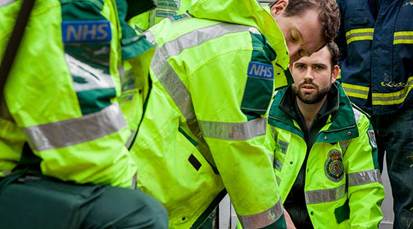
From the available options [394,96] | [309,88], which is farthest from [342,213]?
[394,96]

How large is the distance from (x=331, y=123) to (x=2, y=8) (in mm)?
2698

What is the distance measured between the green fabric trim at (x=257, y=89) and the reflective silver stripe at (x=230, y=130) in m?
0.04

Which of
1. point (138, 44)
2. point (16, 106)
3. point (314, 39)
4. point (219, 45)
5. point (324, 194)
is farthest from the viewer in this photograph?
point (324, 194)

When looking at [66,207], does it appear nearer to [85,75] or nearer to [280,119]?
[85,75]

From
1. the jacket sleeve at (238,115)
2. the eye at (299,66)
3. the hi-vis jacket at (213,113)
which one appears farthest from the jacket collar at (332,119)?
the jacket sleeve at (238,115)

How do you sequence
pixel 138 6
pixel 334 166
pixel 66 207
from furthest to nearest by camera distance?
pixel 334 166 → pixel 138 6 → pixel 66 207

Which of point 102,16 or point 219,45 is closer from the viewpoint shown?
point 102,16

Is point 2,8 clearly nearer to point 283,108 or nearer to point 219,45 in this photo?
point 219,45

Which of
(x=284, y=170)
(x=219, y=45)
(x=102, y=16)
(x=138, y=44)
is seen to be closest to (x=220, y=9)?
(x=219, y=45)

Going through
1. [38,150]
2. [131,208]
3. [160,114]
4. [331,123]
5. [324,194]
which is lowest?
[324,194]

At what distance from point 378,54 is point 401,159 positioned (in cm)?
65

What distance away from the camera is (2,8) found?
184 centimetres

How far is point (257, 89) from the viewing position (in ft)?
8.48

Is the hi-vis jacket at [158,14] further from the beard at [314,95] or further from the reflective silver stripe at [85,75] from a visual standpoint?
the reflective silver stripe at [85,75]
